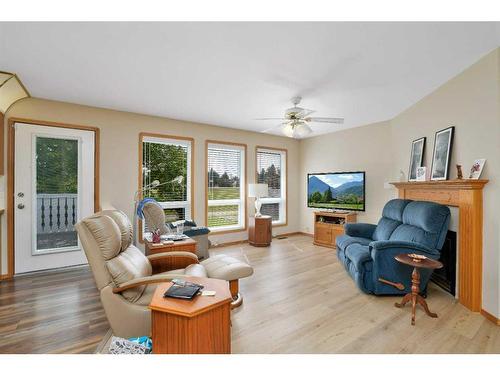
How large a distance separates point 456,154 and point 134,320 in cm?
365

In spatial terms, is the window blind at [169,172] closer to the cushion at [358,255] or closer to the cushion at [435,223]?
the cushion at [358,255]

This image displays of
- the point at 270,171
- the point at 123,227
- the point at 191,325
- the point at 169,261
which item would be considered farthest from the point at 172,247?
the point at 270,171

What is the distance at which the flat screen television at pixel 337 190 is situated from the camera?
4.95 metres

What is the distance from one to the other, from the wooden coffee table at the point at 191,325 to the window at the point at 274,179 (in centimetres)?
439

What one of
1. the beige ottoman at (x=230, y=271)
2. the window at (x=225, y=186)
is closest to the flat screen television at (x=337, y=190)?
the window at (x=225, y=186)

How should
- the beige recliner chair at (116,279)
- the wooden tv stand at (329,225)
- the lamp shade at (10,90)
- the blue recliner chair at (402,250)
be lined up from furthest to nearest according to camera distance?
the wooden tv stand at (329,225)
the lamp shade at (10,90)
the blue recliner chair at (402,250)
the beige recliner chair at (116,279)

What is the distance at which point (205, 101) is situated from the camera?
362 cm

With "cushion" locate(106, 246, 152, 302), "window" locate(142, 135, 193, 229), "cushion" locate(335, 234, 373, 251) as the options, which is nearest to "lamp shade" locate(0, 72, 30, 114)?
"window" locate(142, 135, 193, 229)

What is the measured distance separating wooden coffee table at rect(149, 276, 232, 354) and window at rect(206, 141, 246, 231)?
3.58m

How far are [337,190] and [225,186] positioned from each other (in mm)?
2409

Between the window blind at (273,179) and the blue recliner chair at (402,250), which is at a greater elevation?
the window blind at (273,179)

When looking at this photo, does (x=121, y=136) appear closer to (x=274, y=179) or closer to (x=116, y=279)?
(x=116, y=279)

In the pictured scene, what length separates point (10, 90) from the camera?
304 cm
